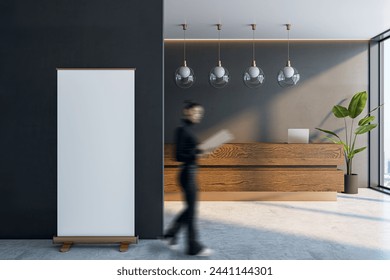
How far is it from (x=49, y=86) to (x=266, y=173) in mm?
4069

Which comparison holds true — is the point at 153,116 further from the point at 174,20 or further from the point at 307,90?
the point at 307,90

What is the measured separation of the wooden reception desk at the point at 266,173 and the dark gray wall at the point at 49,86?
8.65 feet

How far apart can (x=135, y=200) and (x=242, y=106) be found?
15.2ft

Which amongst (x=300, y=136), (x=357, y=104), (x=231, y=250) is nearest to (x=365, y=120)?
(x=357, y=104)

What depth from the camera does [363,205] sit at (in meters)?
6.74

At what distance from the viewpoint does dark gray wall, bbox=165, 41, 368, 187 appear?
854 centimetres

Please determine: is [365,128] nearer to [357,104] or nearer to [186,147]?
[357,104]

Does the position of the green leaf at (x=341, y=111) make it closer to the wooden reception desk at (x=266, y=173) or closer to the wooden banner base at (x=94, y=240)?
the wooden reception desk at (x=266, y=173)

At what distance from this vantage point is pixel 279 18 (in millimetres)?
6816

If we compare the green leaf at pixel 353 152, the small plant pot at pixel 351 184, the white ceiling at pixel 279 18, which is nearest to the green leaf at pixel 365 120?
the green leaf at pixel 353 152

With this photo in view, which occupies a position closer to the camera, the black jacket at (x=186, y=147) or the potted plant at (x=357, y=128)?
the black jacket at (x=186, y=147)

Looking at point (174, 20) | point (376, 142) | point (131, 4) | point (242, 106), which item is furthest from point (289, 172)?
point (131, 4)

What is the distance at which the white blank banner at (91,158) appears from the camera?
4.33 m

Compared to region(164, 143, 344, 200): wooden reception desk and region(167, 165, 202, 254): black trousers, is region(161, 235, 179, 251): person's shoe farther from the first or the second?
region(164, 143, 344, 200): wooden reception desk
